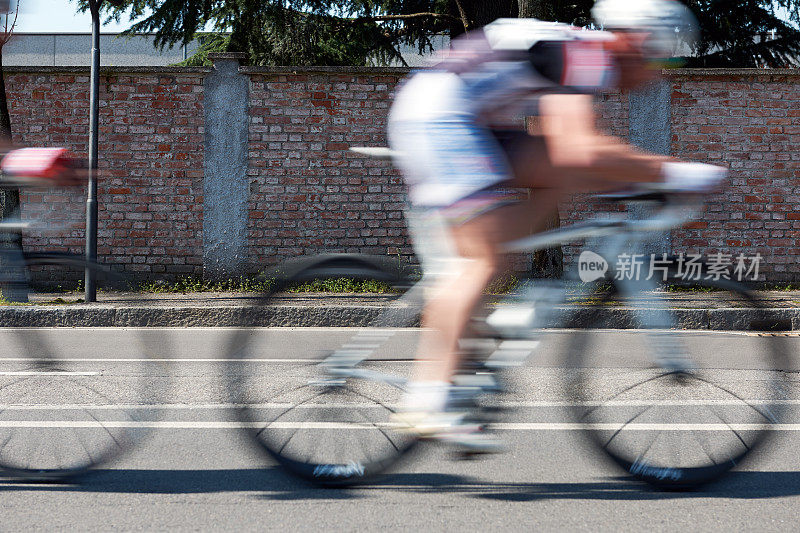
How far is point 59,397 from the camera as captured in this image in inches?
141

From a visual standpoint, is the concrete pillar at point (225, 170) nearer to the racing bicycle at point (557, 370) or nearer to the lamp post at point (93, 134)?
the lamp post at point (93, 134)

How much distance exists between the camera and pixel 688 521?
113 inches

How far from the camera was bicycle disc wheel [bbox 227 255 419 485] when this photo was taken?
10.2 ft

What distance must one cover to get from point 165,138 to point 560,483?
8.89 meters

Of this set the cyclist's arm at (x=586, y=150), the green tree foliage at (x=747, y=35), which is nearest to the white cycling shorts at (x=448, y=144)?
the cyclist's arm at (x=586, y=150)

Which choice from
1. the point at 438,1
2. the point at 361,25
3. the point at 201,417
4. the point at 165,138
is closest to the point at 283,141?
the point at 165,138

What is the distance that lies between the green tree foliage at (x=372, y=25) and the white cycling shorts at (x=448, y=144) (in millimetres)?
7563

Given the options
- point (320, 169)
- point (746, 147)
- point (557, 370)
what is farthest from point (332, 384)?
point (746, 147)

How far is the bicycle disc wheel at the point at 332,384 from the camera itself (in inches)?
122

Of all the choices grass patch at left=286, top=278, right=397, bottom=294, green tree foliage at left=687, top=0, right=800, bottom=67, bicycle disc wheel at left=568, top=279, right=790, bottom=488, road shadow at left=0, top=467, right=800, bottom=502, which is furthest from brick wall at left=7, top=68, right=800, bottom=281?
bicycle disc wheel at left=568, top=279, right=790, bottom=488

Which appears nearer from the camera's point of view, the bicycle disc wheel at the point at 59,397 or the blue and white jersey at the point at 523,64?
the blue and white jersey at the point at 523,64

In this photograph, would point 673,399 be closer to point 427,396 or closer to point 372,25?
point 427,396

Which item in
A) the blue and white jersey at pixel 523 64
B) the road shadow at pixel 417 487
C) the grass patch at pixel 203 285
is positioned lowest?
the grass patch at pixel 203 285

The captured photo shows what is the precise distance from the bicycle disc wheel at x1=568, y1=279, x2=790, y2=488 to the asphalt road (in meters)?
0.03
